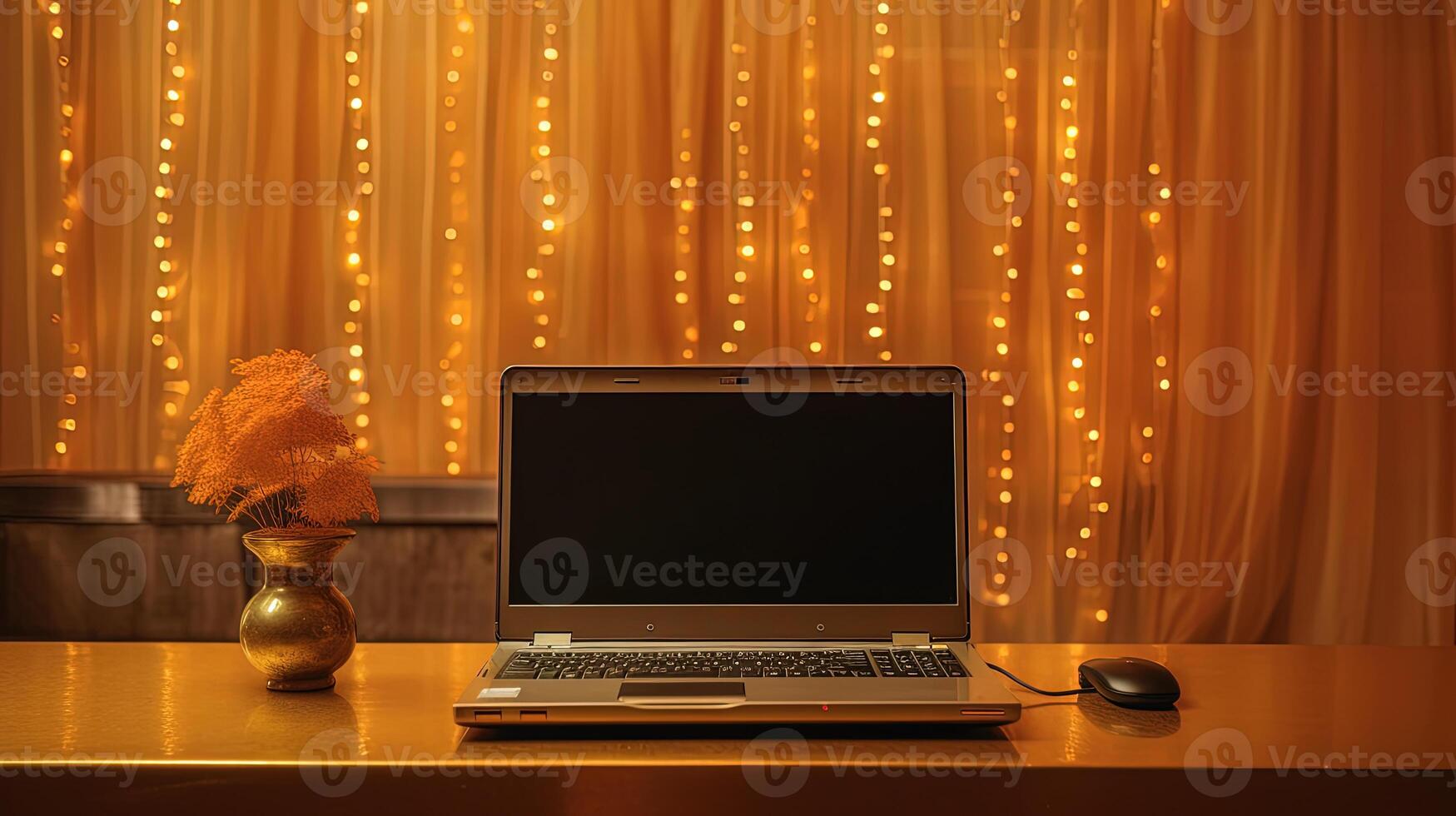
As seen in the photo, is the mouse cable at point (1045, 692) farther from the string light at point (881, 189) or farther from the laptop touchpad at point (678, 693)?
the string light at point (881, 189)

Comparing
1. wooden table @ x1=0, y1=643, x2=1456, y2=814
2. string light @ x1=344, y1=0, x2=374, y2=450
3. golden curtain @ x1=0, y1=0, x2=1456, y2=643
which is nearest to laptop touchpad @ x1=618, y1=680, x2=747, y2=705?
wooden table @ x1=0, y1=643, x2=1456, y2=814

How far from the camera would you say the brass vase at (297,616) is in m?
0.91

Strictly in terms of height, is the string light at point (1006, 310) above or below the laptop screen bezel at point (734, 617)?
above

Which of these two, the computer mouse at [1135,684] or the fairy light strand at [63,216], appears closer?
the computer mouse at [1135,684]

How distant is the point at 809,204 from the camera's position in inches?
62.0

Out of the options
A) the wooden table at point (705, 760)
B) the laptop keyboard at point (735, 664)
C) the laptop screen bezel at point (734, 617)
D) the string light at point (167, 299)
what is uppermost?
the string light at point (167, 299)

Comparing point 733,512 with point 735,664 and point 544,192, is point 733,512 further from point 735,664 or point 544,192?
point 544,192

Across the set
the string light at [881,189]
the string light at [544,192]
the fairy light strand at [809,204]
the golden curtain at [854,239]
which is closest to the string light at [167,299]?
the golden curtain at [854,239]

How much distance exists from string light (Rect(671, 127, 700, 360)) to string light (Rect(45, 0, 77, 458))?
3.09ft

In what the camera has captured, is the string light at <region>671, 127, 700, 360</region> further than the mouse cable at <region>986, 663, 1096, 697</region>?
Yes

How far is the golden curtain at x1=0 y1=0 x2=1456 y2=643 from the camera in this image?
1.56 m

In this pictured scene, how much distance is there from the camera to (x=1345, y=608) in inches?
61.9

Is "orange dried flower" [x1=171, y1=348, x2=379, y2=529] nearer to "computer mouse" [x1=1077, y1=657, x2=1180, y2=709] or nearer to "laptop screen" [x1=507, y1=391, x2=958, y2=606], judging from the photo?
"laptop screen" [x1=507, y1=391, x2=958, y2=606]

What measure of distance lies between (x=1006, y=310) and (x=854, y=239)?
26cm
